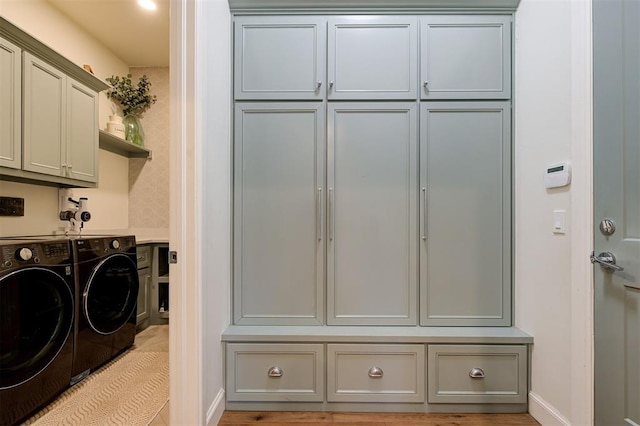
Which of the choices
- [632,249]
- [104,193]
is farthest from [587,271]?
[104,193]

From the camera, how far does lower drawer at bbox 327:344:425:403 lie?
165 cm

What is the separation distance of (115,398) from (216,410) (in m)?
0.81

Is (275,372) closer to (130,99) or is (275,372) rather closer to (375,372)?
(375,372)

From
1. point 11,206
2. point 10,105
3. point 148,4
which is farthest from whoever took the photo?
point 148,4

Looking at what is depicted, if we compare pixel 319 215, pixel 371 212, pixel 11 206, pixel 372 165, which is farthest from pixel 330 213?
pixel 11 206

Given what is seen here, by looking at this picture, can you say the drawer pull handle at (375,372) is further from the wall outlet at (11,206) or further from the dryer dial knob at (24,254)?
the wall outlet at (11,206)

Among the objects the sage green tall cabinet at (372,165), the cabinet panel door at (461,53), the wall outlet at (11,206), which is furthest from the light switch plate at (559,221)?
the wall outlet at (11,206)

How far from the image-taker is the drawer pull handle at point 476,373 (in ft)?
5.36

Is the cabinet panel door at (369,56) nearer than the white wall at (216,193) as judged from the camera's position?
No

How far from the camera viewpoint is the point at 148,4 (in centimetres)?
235

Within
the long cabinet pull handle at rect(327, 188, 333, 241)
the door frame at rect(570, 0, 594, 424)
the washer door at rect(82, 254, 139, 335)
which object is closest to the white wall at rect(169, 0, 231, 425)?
the long cabinet pull handle at rect(327, 188, 333, 241)

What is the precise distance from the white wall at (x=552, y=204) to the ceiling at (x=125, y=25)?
2.82 m

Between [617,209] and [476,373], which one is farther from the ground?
[617,209]

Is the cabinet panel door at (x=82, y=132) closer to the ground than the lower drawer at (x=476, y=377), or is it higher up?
higher up
